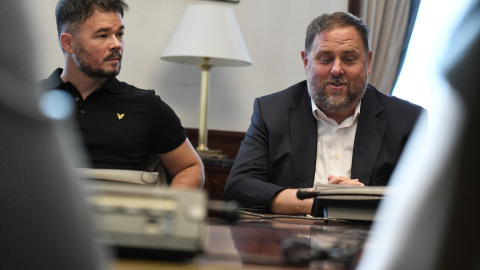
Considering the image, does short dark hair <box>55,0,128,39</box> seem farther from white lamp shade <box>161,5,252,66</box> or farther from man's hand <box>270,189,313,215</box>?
man's hand <box>270,189,313,215</box>

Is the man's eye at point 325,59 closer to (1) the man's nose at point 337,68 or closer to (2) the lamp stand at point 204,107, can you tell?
(1) the man's nose at point 337,68

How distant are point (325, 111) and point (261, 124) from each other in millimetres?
272

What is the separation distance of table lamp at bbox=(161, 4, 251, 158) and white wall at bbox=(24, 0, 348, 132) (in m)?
0.32

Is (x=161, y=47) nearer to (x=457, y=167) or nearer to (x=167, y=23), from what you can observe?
(x=167, y=23)

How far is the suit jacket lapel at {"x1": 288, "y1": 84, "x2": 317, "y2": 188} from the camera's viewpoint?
2.40 meters

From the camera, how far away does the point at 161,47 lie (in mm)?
4133

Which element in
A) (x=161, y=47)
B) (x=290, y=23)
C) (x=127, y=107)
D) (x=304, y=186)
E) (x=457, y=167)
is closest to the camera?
(x=457, y=167)

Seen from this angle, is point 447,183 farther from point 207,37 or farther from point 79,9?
point 207,37

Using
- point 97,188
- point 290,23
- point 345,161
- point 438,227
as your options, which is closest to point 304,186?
point 345,161

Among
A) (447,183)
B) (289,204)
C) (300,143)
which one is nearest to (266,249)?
(447,183)

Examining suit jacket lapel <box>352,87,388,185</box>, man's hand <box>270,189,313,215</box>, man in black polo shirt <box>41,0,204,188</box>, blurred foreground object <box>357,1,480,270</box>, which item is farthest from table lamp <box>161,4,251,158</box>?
blurred foreground object <box>357,1,480,270</box>

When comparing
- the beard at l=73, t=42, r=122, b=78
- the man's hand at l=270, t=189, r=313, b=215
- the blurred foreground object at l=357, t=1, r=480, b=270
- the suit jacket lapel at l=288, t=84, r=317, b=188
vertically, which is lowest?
the man's hand at l=270, t=189, r=313, b=215

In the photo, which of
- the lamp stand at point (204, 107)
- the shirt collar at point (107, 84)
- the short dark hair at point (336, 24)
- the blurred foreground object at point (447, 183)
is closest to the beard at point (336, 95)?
the short dark hair at point (336, 24)

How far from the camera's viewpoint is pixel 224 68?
169 inches
